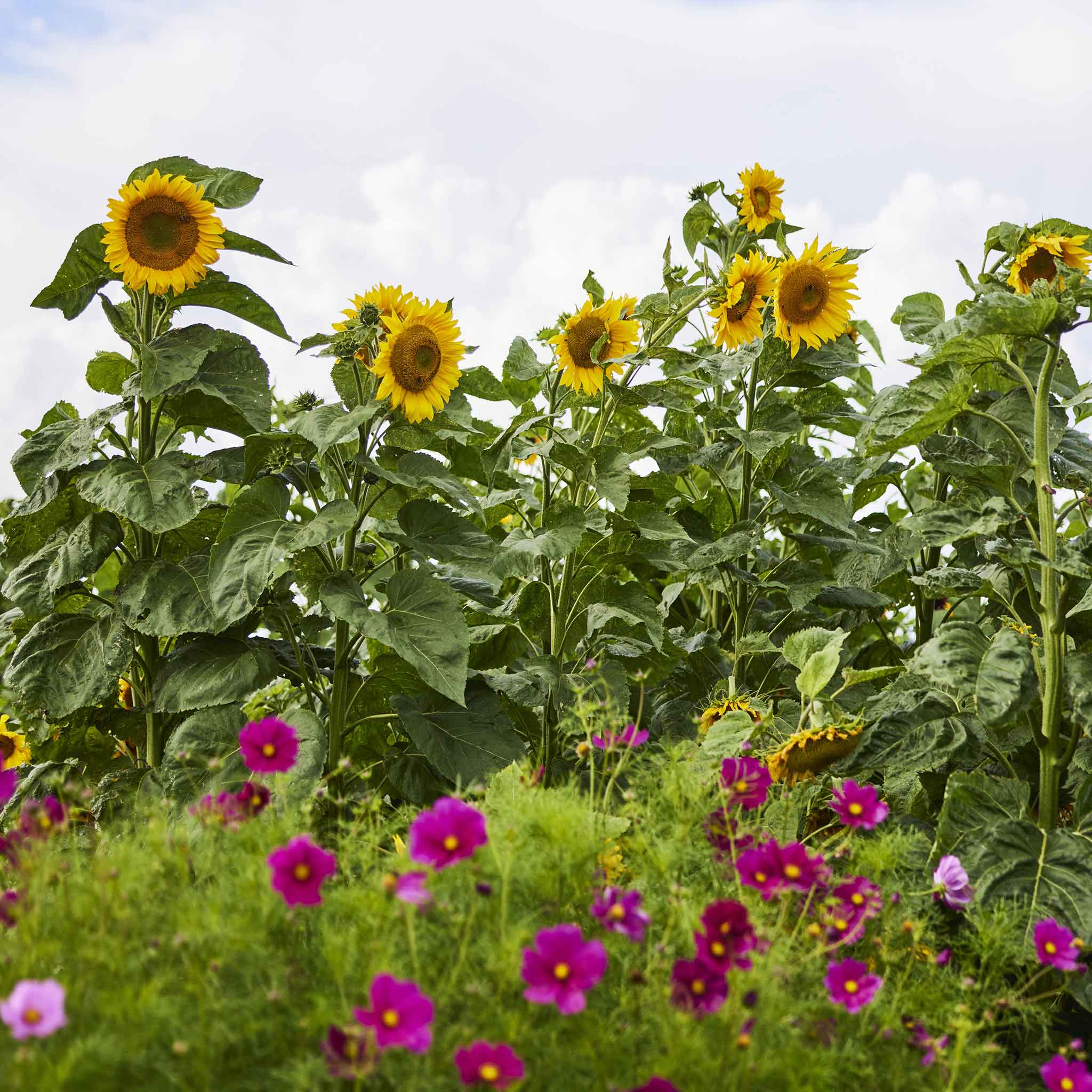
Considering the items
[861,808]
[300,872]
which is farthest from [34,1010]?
[861,808]

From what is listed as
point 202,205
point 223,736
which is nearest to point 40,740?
point 223,736

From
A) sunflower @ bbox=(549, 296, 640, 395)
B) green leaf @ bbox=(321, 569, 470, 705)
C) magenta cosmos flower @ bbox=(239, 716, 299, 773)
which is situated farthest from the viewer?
sunflower @ bbox=(549, 296, 640, 395)

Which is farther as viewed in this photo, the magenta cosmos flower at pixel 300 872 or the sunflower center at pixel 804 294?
the sunflower center at pixel 804 294

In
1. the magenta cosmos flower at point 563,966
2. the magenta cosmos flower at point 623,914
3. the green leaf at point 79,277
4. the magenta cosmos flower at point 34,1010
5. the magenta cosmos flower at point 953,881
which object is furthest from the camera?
the green leaf at point 79,277

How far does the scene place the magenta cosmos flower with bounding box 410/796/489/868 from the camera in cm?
125

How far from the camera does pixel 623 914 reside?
49.2 inches

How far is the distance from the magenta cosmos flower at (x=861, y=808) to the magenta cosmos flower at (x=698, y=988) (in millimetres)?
514

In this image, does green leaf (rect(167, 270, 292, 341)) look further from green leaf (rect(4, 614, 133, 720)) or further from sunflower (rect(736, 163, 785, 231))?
sunflower (rect(736, 163, 785, 231))

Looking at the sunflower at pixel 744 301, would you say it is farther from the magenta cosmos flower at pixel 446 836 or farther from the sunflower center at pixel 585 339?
the magenta cosmos flower at pixel 446 836

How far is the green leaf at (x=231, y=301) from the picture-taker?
2506 mm

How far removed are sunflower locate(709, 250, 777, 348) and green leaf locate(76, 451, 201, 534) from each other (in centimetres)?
133

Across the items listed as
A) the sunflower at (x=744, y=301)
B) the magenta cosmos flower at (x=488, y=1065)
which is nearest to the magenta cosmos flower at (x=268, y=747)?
the magenta cosmos flower at (x=488, y=1065)

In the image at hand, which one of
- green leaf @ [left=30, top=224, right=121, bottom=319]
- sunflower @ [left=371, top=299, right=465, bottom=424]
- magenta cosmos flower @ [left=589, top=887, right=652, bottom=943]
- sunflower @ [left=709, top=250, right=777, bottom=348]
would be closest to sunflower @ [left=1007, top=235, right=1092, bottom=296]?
sunflower @ [left=709, top=250, right=777, bottom=348]

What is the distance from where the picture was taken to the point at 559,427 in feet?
8.96
